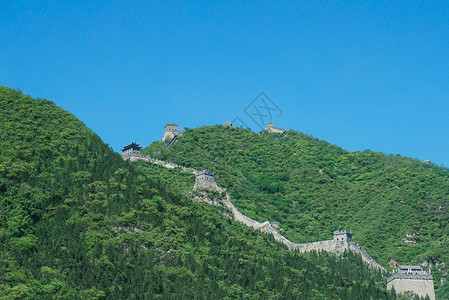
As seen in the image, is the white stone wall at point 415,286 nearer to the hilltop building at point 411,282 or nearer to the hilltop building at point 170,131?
the hilltop building at point 411,282

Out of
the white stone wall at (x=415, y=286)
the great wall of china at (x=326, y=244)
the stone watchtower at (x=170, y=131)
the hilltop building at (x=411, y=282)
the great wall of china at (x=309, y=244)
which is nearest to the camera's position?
the white stone wall at (x=415, y=286)

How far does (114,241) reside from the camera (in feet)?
304

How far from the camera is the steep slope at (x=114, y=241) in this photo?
86750 mm

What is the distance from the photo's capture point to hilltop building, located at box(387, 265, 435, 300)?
11075cm

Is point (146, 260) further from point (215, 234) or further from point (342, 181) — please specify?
point (342, 181)

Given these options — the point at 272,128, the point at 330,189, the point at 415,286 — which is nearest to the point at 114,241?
the point at 415,286

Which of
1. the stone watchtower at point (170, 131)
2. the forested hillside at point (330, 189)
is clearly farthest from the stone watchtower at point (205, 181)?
the stone watchtower at point (170, 131)

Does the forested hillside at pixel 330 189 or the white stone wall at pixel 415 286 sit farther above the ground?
the forested hillside at pixel 330 189

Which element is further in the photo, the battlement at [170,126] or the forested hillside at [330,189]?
the battlement at [170,126]

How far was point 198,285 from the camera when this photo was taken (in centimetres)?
8994

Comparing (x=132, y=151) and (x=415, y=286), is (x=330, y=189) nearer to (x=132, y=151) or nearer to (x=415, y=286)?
(x=132, y=151)

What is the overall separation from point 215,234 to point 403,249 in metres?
32.9

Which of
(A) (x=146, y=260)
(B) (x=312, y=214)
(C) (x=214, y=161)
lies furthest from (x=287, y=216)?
(A) (x=146, y=260)

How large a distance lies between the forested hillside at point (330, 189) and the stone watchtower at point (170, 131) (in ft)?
8.56
